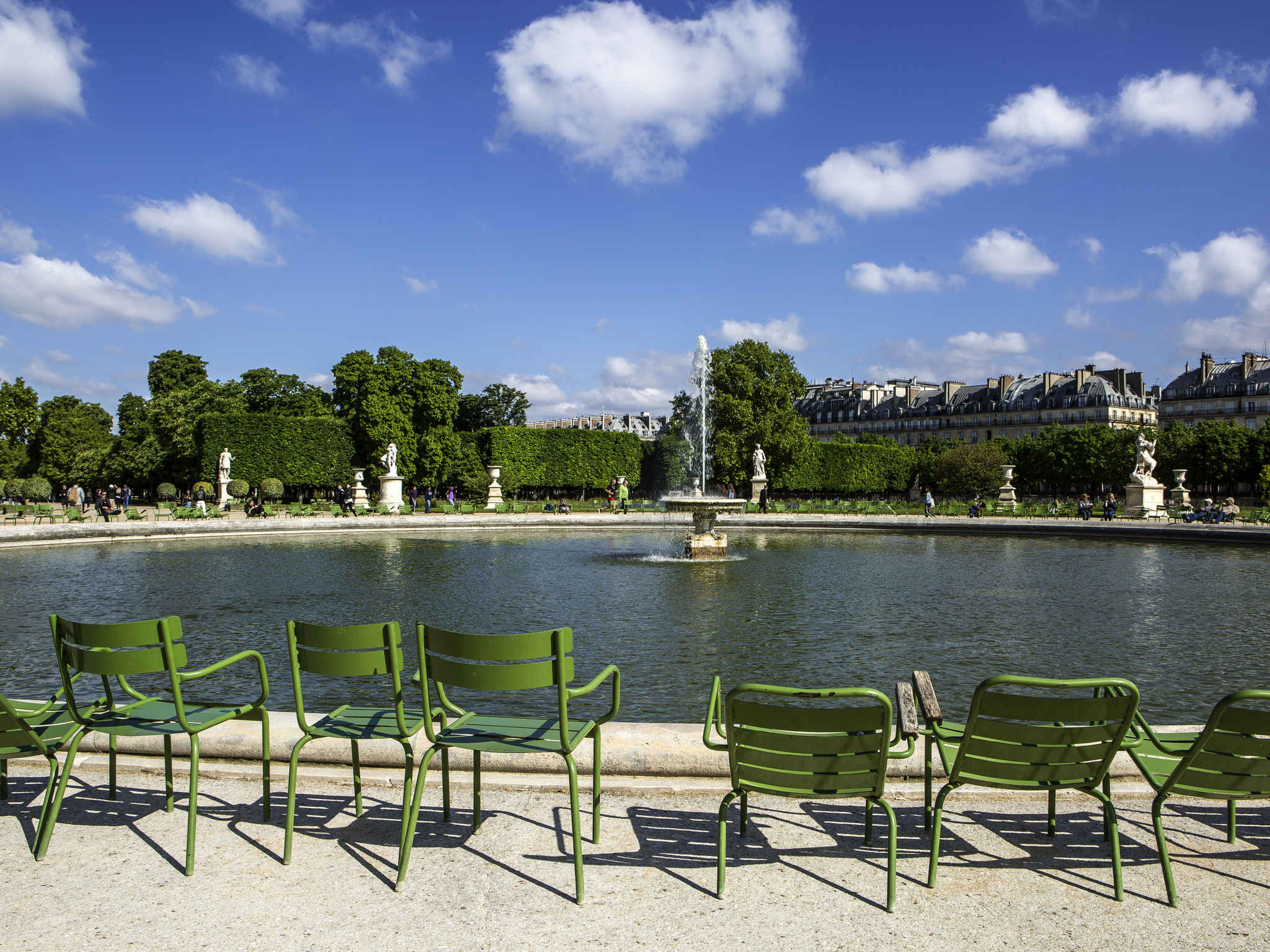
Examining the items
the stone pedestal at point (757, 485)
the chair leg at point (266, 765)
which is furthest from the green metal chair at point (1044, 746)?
the stone pedestal at point (757, 485)

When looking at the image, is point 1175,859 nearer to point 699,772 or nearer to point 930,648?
point 699,772

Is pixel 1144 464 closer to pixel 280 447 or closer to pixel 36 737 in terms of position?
pixel 36 737

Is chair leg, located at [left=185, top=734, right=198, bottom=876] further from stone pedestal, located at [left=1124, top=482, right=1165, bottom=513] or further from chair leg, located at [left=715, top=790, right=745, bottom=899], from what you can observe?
stone pedestal, located at [left=1124, top=482, right=1165, bottom=513]

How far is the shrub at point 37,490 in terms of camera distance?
4894 cm

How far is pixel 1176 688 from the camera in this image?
8047 millimetres

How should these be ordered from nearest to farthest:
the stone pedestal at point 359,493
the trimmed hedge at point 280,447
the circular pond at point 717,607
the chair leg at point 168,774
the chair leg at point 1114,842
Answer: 1. the chair leg at point 1114,842
2. the chair leg at point 168,774
3. the circular pond at point 717,607
4. the stone pedestal at point 359,493
5. the trimmed hedge at point 280,447

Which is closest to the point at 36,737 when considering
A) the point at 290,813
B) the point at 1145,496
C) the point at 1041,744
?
the point at 290,813

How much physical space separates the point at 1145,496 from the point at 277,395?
52829 millimetres

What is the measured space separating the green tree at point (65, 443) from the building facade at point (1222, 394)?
92.5 m

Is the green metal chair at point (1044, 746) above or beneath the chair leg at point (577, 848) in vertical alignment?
above

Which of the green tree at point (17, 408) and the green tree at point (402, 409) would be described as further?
the green tree at point (17, 408)

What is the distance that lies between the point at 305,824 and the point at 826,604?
9.87m

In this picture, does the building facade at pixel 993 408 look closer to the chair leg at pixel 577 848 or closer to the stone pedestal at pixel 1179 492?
the stone pedestal at pixel 1179 492

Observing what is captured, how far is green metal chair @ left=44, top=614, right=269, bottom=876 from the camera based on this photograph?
3.81m
